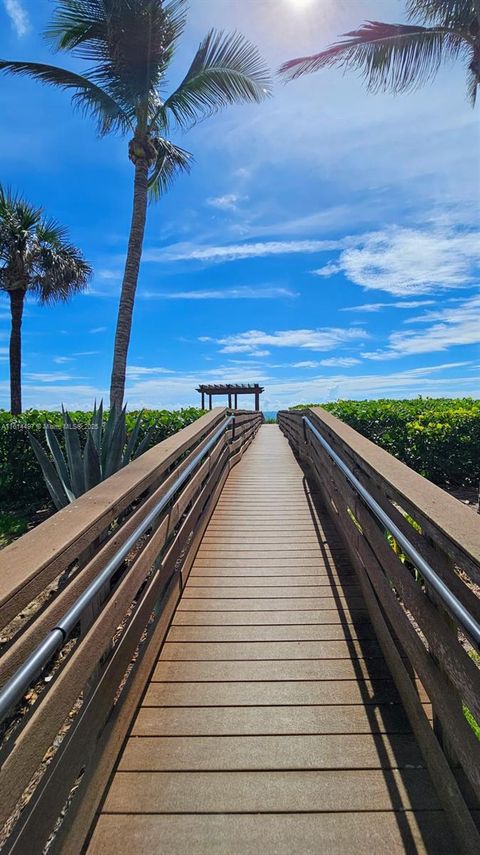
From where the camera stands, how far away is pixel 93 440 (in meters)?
4.68

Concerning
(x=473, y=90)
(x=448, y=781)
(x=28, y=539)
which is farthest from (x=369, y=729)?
(x=473, y=90)

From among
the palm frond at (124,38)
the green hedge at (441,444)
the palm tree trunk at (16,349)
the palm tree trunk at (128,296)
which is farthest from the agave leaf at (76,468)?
the palm tree trunk at (16,349)

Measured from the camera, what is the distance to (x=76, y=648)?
162cm

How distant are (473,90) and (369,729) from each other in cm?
1120

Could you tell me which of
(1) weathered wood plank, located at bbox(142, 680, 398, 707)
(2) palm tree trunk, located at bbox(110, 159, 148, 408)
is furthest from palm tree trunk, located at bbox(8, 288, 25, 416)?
(1) weathered wood plank, located at bbox(142, 680, 398, 707)

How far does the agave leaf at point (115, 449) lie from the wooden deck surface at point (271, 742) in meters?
2.23

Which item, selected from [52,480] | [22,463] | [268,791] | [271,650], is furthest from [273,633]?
[22,463]

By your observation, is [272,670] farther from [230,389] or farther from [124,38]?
[230,389]

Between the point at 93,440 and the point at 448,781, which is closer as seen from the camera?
the point at 448,781

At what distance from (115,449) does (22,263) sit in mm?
14189

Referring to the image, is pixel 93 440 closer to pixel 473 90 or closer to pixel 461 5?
pixel 461 5

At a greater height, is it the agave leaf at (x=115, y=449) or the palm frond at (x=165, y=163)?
the palm frond at (x=165, y=163)

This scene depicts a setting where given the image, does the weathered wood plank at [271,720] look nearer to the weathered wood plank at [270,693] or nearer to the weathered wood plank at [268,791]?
the weathered wood plank at [270,693]

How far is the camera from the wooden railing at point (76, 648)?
1.25 m
